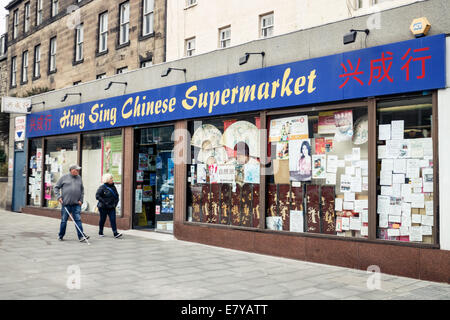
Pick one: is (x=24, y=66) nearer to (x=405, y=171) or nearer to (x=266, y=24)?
(x=266, y=24)

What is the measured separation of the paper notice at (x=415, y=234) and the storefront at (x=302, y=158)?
2 centimetres

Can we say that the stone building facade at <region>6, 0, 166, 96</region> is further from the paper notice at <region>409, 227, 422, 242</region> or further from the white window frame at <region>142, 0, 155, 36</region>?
the paper notice at <region>409, 227, 422, 242</region>

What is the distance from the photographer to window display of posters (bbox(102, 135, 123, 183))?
548 inches

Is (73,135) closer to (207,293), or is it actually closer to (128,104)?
(128,104)

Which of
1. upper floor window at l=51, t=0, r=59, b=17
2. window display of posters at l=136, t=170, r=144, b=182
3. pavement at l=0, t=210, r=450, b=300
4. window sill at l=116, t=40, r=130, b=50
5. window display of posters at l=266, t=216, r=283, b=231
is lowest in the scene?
pavement at l=0, t=210, r=450, b=300

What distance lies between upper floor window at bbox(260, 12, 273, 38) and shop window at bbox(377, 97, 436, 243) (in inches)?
353

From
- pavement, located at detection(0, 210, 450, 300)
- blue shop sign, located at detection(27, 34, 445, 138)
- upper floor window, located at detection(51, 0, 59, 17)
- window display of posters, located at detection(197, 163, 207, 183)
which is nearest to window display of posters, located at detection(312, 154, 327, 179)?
blue shop sign, located at detection(27, 34, 445, 138)

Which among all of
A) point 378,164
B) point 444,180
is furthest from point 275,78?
point 444,180

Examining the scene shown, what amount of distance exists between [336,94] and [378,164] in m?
1.45

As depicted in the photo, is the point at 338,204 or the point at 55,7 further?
the point at 55,7

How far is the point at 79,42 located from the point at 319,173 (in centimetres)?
1775

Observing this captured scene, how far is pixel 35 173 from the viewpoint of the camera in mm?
18141

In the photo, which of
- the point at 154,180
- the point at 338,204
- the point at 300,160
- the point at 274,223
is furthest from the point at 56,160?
the point at 338,204
